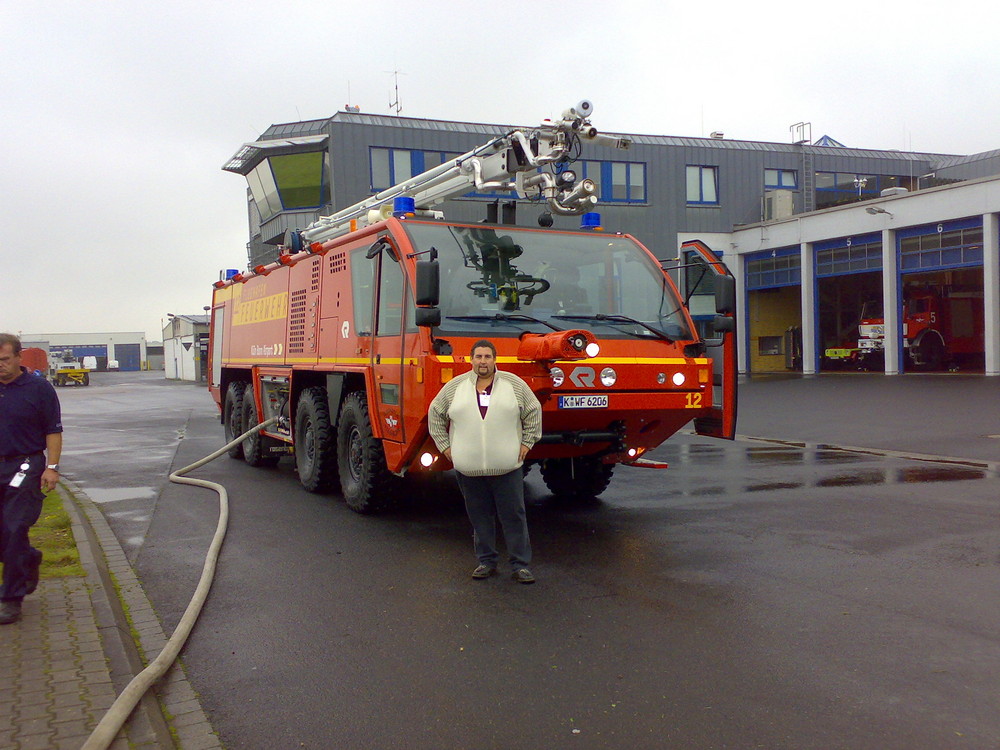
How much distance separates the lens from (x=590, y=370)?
24.0ft

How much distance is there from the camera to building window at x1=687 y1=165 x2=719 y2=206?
38.9m

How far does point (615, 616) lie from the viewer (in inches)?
214

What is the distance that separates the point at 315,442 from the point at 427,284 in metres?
3.66

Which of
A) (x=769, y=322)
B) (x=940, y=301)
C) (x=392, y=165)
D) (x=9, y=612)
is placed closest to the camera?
(x=9, y=612)

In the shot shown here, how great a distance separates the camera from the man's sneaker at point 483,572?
6363 millimetres

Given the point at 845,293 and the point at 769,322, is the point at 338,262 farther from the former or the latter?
the point at 845,293

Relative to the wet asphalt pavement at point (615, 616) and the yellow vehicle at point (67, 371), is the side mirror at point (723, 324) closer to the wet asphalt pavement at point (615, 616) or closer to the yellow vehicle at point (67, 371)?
the wet asphalt pavement at point (615, 616)

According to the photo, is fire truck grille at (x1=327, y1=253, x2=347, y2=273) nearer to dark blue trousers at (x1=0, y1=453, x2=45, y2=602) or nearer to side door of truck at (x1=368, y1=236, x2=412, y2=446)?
side door of truck at (x1=368, y1=236, x2=412, y2=446)

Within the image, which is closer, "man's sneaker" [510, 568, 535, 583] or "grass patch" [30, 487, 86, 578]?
"man's sneaker" [510, 568, 535, 583]

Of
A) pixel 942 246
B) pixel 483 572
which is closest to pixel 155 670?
pixel 483 572

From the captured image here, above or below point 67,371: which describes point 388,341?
above

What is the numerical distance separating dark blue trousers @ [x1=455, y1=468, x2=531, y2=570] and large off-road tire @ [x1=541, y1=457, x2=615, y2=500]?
2650 millimetres

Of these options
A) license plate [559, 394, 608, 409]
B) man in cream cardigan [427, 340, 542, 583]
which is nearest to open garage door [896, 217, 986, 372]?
license plate [559, 394, 608, 409]

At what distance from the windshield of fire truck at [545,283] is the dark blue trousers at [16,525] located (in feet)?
10.3
